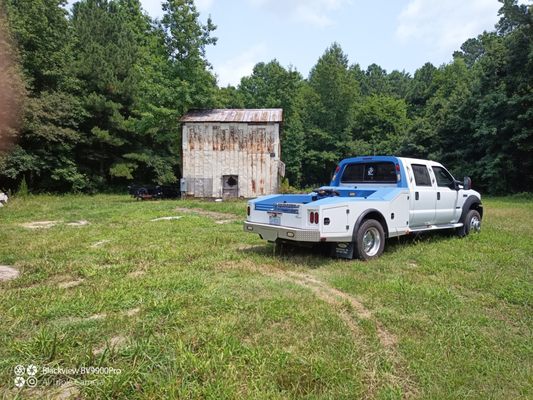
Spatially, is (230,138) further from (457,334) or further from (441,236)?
(457,334)

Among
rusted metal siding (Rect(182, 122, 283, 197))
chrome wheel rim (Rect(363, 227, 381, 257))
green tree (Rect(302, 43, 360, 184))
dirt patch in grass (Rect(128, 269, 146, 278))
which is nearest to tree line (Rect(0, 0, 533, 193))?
rusted metal siding (Rect(182, 122, 283, 197))

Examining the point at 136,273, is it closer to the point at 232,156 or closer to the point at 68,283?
the point at 68,283

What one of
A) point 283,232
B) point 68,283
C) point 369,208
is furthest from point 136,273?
point 369,208

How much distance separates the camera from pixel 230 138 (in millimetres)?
18844

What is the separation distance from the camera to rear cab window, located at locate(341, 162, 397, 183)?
6.69m

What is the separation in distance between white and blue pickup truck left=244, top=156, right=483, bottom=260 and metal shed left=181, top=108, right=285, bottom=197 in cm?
1142

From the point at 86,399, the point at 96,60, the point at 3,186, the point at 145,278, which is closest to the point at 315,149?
the point at 96,60

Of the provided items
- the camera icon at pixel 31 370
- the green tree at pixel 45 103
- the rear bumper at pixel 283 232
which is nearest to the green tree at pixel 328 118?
the green tree at pixel 45 103

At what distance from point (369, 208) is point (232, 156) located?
45.9 feet

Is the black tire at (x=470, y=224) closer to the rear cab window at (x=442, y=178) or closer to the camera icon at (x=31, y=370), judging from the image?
the rear cab window at (x=442, y=178)

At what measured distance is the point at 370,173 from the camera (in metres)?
7.09

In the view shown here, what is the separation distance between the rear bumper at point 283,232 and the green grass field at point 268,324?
1.44 ft

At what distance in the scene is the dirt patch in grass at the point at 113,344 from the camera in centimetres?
268

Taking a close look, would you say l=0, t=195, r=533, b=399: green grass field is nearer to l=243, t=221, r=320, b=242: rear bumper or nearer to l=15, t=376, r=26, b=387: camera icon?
l=15, t=376, r=26, b=387: camera icon
